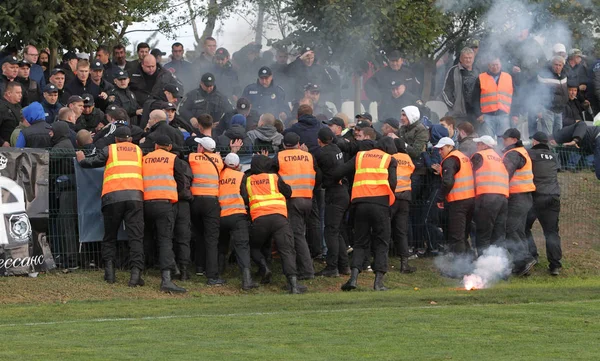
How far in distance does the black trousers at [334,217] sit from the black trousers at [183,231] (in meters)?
2.26

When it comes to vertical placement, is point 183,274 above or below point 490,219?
below

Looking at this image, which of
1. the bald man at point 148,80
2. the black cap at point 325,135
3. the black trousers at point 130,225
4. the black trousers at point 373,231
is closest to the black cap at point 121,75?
the bald man at point 148,80

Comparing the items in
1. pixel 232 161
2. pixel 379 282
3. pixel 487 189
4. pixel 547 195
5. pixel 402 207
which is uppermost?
pixel 232 161

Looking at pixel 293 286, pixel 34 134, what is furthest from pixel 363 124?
pixel 34 134

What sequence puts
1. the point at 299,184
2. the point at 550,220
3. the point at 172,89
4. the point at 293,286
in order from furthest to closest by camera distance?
the point at 550,220 < the point at 172,89 < the point at 299,184 < the point at 293,286

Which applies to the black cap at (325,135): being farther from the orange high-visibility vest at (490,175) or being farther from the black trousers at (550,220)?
the black trousers at (550,220)

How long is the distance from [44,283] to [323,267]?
4.61 m

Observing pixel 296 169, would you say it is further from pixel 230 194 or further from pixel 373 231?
pixel 373 231

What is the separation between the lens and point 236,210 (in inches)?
683

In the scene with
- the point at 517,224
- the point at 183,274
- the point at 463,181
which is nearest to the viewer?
the point at 183,274

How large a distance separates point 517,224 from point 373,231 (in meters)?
3.17

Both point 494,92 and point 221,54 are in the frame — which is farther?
point 221,54

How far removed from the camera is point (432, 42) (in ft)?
81.9

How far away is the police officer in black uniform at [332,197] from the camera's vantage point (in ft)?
58.4
